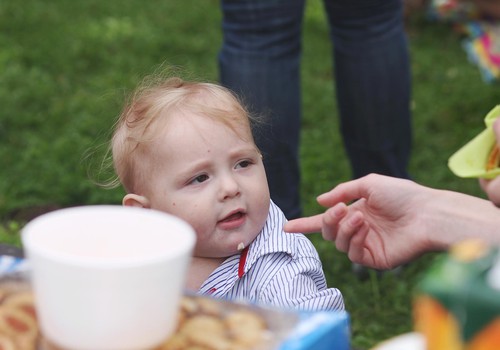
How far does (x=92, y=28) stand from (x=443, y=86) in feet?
6.26

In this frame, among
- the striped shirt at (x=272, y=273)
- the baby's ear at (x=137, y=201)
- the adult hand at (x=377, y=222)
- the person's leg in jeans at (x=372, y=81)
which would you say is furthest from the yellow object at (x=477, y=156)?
the person's leg in jeans at (x=372, y=81)

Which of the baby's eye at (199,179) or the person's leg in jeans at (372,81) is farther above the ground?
the baby's eye at (199,179)

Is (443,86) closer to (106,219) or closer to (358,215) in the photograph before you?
(358,215)

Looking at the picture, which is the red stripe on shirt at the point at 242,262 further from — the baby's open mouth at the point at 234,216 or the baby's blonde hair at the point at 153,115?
the baby's blonde hair at the point at 153,115

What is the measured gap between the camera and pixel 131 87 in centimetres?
416

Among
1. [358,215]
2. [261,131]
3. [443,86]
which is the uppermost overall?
[358,215]

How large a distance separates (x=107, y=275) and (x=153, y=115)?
2.99 feet

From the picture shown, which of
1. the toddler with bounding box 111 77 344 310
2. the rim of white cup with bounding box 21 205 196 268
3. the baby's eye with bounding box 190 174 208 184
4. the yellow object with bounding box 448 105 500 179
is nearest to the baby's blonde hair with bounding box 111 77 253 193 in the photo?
the toddler with bounding box 111 77 344 310

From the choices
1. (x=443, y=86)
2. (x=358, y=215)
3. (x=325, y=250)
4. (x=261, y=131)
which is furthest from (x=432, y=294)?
(x=443, y=86)

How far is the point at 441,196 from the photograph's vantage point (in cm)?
164

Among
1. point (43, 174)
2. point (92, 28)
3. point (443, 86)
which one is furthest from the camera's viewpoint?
point (92, 28)

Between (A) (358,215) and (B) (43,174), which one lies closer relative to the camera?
(A) (358,215)

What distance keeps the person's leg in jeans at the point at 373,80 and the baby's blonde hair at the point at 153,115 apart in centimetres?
89

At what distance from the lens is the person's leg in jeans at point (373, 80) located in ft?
8.80
